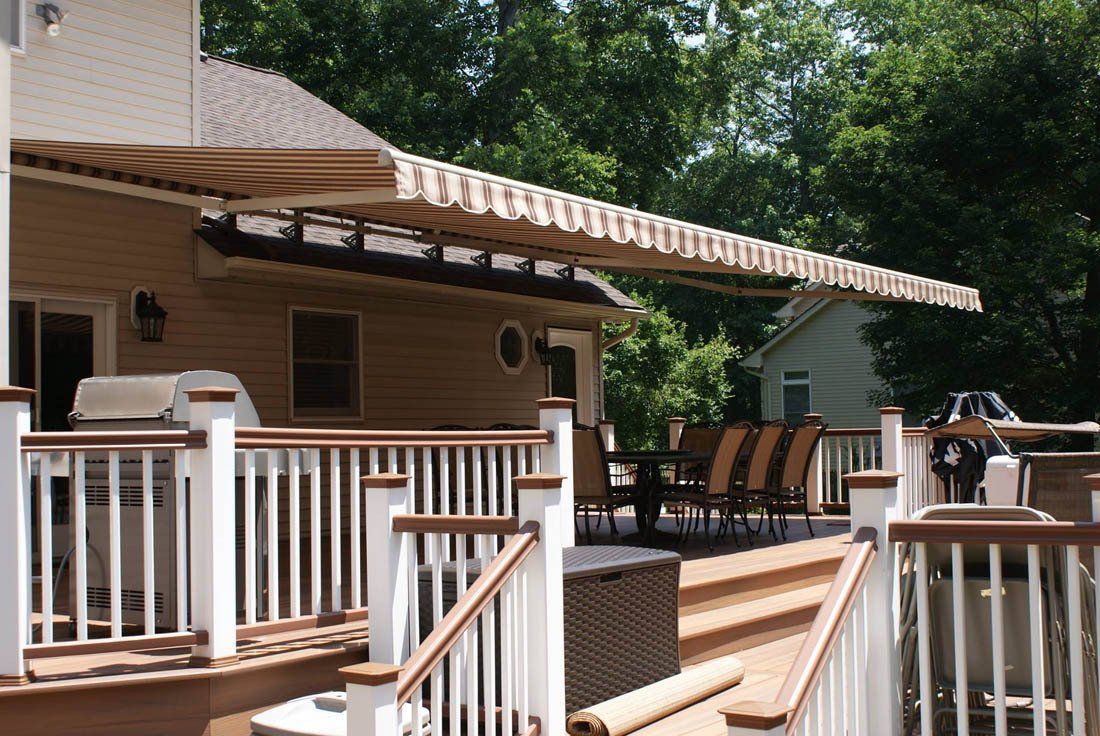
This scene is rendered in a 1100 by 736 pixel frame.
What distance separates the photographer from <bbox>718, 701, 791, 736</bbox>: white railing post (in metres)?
2.88

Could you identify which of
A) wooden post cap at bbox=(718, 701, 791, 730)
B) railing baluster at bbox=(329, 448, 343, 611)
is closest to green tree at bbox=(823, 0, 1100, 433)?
railing baluster at bbox=(329, 448, 343, 611)

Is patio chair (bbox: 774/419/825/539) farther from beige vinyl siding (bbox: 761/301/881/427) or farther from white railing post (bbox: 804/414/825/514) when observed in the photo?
beige vinyl siding (bbox: 761/301/881/427)

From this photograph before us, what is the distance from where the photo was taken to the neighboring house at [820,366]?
2839cm

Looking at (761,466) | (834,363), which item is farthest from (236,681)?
(834,363)

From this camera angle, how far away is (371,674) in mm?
3416

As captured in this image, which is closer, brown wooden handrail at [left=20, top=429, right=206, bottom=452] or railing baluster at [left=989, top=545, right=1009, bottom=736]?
railing baluster at [left=989, top=545, right=1009, bottom=736]

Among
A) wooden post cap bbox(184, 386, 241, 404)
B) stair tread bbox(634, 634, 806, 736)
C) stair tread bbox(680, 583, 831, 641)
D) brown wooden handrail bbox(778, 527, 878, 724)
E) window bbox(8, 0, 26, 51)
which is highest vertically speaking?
window bbox(8, 0, 26, 51)

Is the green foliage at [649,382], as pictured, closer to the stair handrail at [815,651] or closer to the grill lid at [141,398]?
the grill lid at [141,398]

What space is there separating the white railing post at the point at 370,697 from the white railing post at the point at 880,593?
5.41 feet

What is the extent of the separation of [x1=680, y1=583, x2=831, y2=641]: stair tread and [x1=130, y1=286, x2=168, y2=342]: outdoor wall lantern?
4.99 metres

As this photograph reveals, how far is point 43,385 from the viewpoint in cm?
826

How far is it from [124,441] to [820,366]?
26.1 m

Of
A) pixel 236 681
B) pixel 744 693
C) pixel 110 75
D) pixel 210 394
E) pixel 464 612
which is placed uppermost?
pixel 110 75

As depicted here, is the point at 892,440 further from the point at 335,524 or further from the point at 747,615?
the point at 335,524
